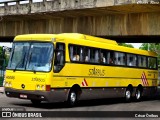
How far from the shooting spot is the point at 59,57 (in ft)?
56.2

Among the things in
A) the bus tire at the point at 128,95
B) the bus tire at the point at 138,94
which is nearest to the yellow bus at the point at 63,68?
the bus tire at the point at 128,95

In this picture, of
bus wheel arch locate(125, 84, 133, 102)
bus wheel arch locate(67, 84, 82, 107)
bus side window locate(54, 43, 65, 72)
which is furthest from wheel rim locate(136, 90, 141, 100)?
bus side window locate(54, 43, 65, 72)

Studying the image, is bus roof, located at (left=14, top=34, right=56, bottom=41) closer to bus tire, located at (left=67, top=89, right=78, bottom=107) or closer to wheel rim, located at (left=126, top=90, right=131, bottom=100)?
bus tire, located at (left=67, top=89, right=78, bottom=107)

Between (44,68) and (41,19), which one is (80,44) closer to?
(44,68)

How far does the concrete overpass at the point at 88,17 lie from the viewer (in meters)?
23.9

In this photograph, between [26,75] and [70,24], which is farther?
[70,24]

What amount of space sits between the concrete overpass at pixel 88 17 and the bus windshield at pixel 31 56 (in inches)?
280

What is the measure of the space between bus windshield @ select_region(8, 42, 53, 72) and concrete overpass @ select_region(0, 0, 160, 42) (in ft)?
23.4

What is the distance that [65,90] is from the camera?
17438 millimetres

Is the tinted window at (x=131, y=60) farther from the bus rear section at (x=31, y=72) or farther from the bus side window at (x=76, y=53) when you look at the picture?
the bus rear section at (x=31, y=72)

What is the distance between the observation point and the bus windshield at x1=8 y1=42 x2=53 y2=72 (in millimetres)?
16719

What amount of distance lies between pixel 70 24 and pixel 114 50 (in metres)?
Result: 6.83

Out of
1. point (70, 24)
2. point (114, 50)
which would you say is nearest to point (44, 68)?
point (114, 50)

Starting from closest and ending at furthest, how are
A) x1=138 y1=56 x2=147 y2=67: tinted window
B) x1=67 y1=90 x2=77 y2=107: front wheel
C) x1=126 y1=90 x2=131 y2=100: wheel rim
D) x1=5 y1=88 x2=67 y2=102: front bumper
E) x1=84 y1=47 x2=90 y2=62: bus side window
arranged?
1. x1=5 y1=88 x2=67 y2=102: front bumper
2. x1=67 y1=90 x2=77 y2=107: front wheel
3. x1=84 y1=47 x2=90 y2=62: bus side window
4. x1=126 y1=90 x2=131 y2=100: wheel rim
5. x1=138 y1=56 x2=147 y2=67: tinted window
